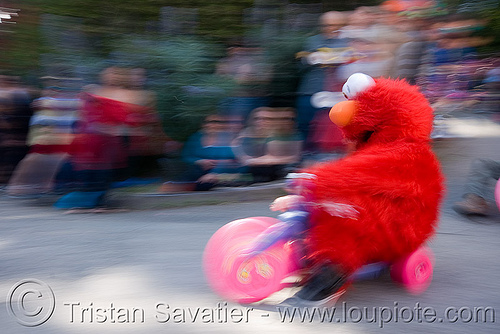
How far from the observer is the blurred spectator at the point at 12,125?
661 cm

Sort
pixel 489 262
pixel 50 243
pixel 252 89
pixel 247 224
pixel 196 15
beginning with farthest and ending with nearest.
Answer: pixel 196 15 < pixel 252 89 < pixel 50 243 < pixel 489 262 < pixel 247 224

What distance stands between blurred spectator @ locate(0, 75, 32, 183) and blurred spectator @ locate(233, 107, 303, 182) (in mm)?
2616

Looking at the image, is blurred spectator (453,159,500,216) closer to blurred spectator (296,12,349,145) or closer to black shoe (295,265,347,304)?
blurred spectator (296,12,349,145)

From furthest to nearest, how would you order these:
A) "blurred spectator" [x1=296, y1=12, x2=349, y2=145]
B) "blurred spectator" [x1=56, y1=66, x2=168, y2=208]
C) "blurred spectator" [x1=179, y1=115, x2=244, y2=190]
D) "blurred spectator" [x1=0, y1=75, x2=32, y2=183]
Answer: "blurred spectator" [x1=0, y1=75, x2=32, y2=183] → "blurred spectator" [x1=179, y1=115, x2=244, y2=190] → "blurred spectator" [x1=296, y1=12, x2=349, y2=145] → "blurred spectator" [x1=56, y1=66, x2=168, y2=208]

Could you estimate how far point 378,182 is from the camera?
2818mm

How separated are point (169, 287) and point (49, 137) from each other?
141 inches

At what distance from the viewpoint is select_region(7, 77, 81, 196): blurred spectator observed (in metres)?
6.16

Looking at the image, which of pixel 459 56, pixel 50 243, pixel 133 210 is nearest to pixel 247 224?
pixel 50 243

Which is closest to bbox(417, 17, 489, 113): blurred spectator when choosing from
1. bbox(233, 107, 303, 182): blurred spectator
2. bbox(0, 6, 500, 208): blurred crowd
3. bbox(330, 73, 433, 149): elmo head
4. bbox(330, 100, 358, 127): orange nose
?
bbox(0, 6, 500, 208): blurred crowd

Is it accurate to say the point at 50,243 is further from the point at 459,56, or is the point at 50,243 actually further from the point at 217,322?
the point at 459,56

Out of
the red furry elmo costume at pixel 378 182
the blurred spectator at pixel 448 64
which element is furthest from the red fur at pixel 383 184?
the blurred spectator at pixel 448 64

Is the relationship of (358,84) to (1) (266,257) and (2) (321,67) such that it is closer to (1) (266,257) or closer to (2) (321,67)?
(1) (266,257)

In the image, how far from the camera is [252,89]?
6.11 metres

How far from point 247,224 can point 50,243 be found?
75.3 inches
